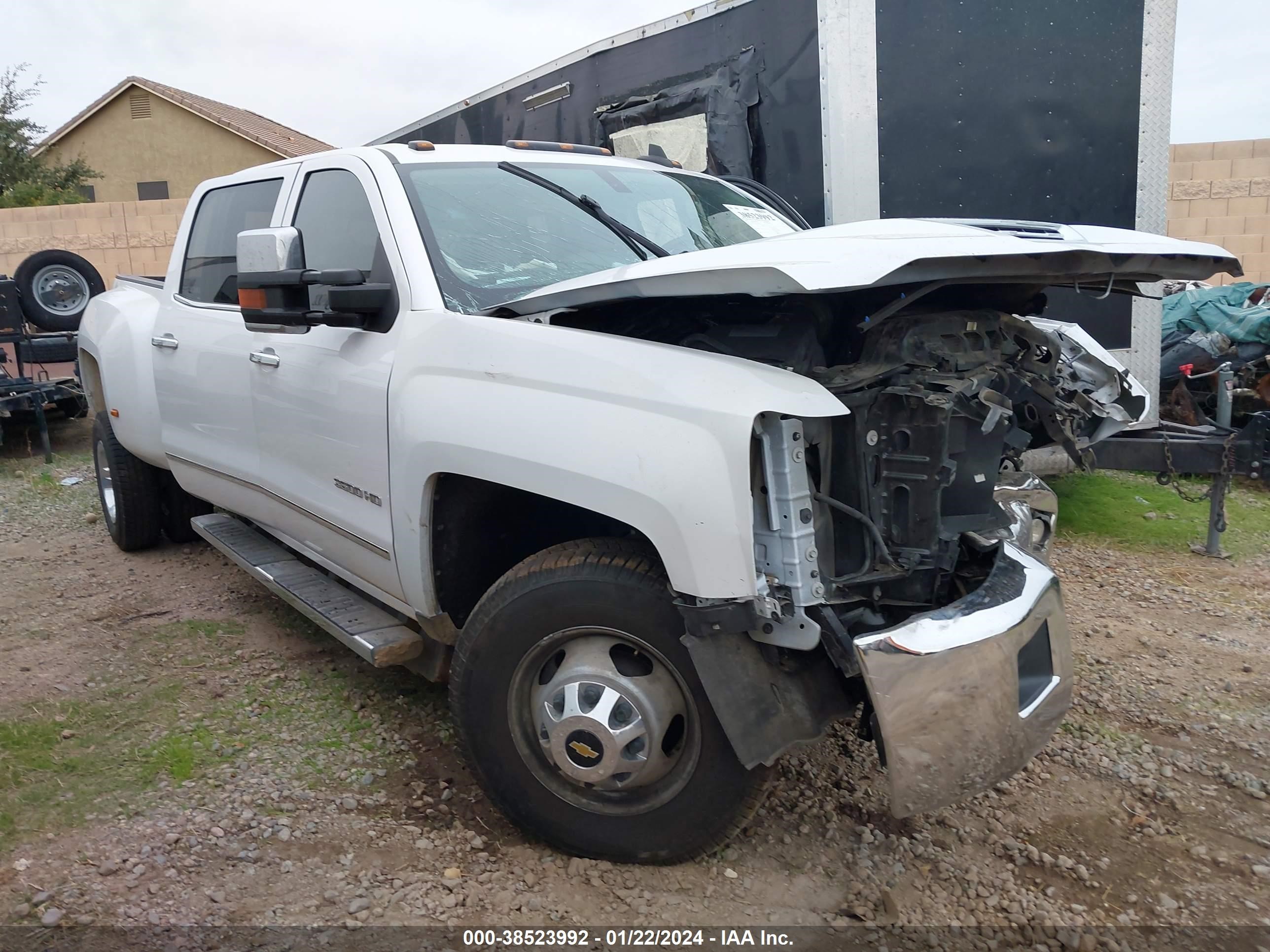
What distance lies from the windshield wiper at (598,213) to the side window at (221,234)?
1107mm

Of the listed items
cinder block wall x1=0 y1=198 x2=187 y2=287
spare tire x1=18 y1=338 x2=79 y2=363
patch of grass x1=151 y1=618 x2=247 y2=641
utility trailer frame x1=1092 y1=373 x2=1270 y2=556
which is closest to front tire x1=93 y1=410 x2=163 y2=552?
patch of grass x1=151 y1=618 x2=247 y2=641

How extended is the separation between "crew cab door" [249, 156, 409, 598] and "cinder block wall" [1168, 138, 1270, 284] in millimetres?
10524

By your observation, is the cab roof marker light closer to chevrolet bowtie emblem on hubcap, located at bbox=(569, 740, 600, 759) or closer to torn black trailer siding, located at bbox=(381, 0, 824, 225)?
torn black trailer siding, located at bbox=(381, 0, 824, 225)

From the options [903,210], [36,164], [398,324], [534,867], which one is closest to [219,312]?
[398,324]

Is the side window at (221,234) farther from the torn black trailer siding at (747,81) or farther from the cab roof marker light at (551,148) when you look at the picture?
the torn black trailer siding at (747,81)

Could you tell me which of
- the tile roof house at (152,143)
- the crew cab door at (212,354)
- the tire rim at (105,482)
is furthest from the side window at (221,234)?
the tile roof house at (152,143)

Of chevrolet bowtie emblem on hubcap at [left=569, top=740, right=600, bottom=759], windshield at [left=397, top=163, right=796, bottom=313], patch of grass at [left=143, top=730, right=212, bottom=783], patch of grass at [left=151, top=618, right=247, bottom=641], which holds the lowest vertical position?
patch of grass at [left=143, top=730, right=212, bottom=783]

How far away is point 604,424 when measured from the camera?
7.63ft

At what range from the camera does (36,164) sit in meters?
24.3

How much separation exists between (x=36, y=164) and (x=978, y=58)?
26.2 metres

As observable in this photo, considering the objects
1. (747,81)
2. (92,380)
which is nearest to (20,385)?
(92,380)

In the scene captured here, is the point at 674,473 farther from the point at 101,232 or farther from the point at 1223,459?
the point at 101,232

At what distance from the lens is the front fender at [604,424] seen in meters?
2.15

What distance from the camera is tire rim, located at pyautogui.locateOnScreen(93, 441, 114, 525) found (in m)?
5.48
